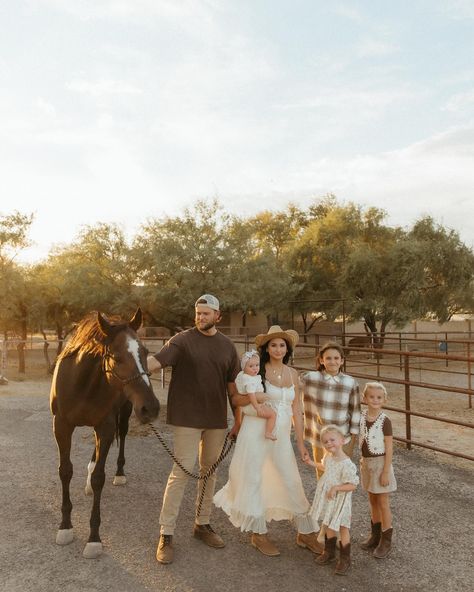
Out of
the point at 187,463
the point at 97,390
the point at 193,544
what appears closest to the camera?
the point at 187,463

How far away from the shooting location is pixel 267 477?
360cm

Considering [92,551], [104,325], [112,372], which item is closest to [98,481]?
[92,551]

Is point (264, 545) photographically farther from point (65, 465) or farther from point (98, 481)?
point (65, 465)

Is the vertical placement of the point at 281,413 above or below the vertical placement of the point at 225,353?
below

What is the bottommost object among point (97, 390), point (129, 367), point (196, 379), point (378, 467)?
point (378, 467)

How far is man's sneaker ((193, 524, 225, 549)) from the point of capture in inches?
142

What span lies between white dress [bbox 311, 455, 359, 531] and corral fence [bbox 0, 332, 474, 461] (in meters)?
2.13

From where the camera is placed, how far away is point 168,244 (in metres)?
17.8

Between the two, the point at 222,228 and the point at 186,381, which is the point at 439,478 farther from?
the point at 222,228

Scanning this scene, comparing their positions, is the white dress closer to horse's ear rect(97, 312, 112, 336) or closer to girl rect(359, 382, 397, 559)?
girl rect(359, 382, 397, 559)

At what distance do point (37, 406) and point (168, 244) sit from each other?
8.98 m

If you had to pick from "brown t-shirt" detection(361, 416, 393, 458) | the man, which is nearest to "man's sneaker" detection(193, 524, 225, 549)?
the man

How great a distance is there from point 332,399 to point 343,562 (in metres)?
1.07

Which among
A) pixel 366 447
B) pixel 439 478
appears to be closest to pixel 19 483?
pixel 366 447
